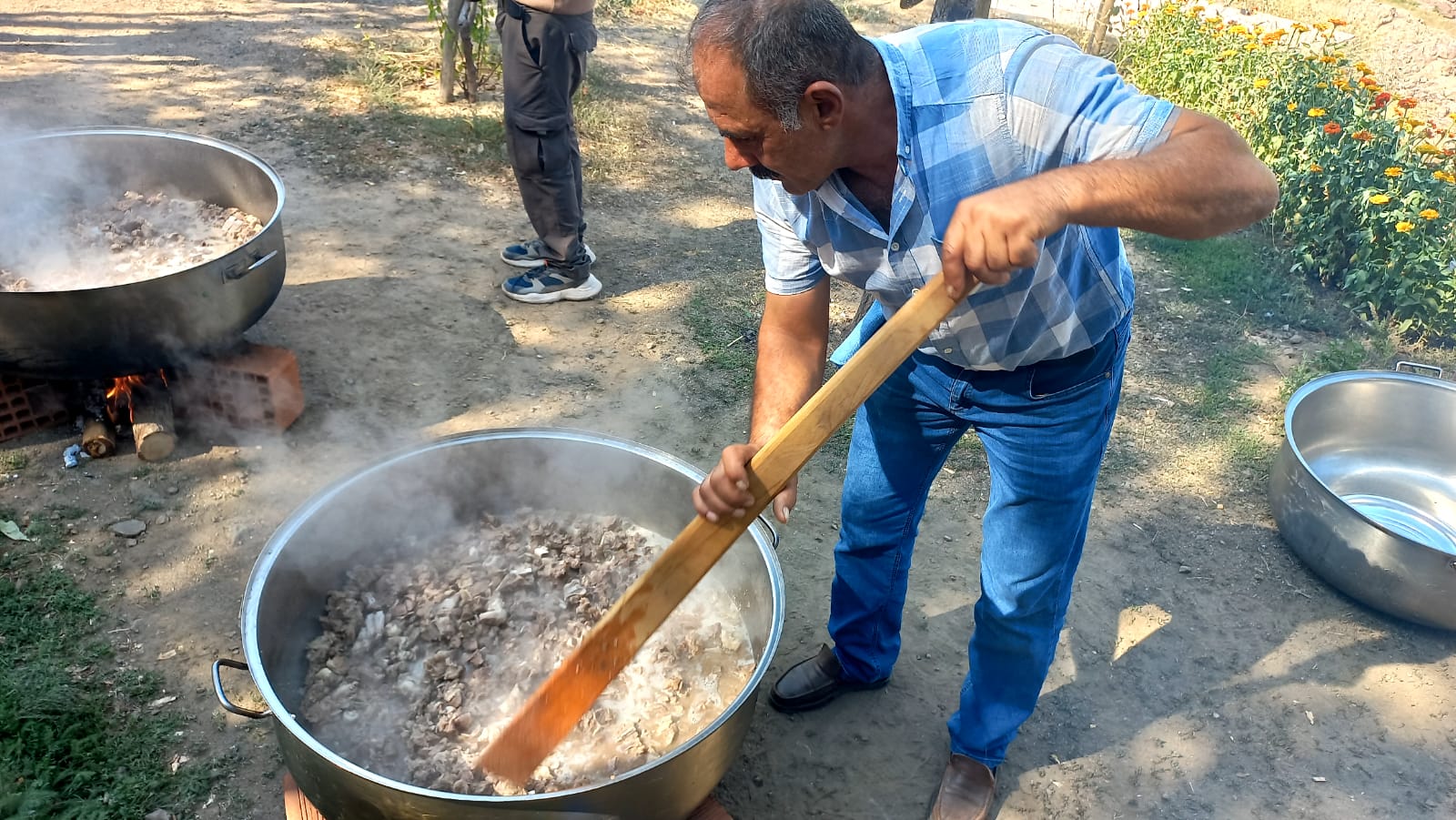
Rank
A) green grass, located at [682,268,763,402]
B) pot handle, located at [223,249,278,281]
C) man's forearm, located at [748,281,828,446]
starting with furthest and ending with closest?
1. green grass, located at [682,268,763,402]
2. pot handle, located at [223,249,278,281]
3. man's forearm, located at [748,281,828,446]

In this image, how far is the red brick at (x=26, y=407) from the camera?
340 cm

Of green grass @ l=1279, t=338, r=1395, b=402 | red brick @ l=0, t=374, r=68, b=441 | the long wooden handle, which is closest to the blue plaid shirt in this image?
the long wooden handle

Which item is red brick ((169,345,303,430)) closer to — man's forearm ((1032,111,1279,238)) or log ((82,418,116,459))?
log ((82,418,116,459))

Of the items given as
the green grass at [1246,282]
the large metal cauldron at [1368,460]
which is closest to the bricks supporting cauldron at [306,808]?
the large metal cauldron at [1368,460]

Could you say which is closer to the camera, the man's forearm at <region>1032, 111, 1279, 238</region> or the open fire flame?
the man's forearm at <region>1032, 111, 1279, 238</region>

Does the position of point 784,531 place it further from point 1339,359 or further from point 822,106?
point 1339,359

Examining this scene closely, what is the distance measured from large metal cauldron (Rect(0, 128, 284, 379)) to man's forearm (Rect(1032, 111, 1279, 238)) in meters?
2.72

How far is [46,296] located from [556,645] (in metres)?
1.91

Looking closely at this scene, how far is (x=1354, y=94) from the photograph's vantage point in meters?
5.51

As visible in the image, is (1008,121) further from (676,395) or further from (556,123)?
(556,123)

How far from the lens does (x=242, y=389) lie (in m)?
3.58

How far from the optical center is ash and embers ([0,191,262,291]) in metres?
3.48

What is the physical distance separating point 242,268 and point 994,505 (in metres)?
2.53

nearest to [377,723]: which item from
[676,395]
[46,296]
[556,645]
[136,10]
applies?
[556,645]
